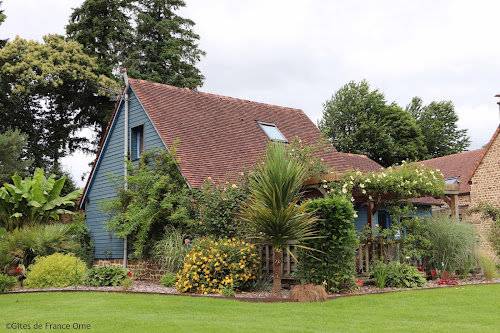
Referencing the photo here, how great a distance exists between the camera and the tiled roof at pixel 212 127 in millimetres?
16781

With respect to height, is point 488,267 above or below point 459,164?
below

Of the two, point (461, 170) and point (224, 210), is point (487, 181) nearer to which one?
point (461, 170)

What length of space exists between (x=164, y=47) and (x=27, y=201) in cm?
1707

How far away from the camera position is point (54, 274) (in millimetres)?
14508

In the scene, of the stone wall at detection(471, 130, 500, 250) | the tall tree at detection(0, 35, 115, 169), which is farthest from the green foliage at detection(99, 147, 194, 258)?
the stone wall at detection(471, 130, 500, 250)

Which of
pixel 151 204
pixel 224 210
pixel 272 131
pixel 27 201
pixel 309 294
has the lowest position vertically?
pixel 309 294

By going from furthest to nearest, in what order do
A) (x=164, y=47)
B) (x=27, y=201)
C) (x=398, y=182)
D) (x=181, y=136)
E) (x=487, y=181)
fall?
(x=164, y=47) < (x=487, y=181) < (x=27, y=201) < (x=181, y=136) < (x=398, y=182)

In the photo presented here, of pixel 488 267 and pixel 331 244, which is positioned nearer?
pixel 331 244

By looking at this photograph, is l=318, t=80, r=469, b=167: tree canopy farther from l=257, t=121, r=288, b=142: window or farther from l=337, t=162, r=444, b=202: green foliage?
l=337, t=162, r=444, b=202: green foliage

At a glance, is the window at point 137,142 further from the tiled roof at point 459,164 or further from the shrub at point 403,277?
the tiled roof at point 459,164

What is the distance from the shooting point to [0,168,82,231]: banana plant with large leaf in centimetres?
1852

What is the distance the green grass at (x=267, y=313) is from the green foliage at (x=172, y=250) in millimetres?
2946

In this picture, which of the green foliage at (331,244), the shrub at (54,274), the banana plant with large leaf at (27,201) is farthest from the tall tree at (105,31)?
the green foliage at (331,244)

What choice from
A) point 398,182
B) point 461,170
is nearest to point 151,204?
point 398,182
